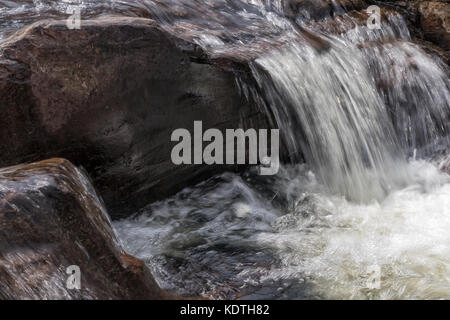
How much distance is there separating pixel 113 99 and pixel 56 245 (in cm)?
181

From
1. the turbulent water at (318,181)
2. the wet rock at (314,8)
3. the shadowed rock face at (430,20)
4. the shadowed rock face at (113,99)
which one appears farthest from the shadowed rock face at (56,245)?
the shadowed rock face at (430,20)

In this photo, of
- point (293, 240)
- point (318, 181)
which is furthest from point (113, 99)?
point (318, 181)

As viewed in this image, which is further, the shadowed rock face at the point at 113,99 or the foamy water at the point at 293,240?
the shadowed rock face at the point at 113,99

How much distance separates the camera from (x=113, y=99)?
4941 mm

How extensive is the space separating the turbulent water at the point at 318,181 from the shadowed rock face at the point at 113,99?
27cm

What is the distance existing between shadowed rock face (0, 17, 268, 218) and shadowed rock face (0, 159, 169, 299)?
992 mm

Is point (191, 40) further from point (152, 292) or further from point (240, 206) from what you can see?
point (152, 292)

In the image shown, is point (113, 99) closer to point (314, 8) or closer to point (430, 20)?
point (314, 8)

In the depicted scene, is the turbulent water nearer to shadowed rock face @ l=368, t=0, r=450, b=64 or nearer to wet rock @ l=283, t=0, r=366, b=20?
wet rock @ l=283, t=0, r=366, b=20

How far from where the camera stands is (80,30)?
481cm

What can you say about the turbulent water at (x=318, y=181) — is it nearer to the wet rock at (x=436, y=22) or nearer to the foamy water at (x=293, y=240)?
the foamy water at (x=293, y=240)

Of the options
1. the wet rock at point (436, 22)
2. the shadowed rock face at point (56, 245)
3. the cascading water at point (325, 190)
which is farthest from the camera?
the wet rock at point (436, 22)

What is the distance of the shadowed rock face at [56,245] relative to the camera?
126 inches
